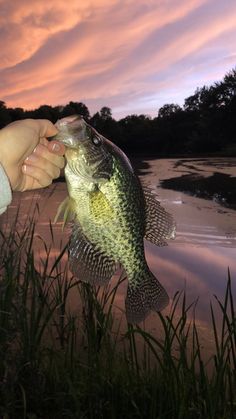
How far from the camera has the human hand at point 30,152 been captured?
2517mm

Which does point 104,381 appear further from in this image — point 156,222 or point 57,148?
point 57,148

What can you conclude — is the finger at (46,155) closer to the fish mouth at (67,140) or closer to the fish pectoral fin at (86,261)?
the fish mouth at (67,140)

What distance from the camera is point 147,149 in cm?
6669

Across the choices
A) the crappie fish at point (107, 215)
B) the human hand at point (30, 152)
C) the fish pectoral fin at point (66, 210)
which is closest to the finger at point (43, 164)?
the human hand at point (30, 152)

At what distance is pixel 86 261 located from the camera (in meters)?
2.23

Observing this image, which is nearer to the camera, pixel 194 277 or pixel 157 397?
pixel 157 397

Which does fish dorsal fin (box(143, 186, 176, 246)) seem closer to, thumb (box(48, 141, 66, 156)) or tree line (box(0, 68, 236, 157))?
thumb (box(48, 141, 66, 156))

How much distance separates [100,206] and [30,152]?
2.39 feet

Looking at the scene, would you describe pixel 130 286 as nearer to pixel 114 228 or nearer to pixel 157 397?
pixel 114 228

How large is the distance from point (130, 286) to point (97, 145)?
2.38 feet

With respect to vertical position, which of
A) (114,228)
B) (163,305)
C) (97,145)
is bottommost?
(163,305)

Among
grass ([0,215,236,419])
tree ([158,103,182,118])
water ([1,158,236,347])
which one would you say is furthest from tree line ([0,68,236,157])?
grass ([0,215,236,419])

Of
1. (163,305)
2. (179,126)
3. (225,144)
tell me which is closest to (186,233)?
(163,305)

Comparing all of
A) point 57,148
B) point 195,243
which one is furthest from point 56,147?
point 195,243
